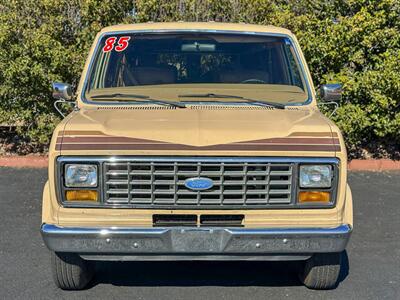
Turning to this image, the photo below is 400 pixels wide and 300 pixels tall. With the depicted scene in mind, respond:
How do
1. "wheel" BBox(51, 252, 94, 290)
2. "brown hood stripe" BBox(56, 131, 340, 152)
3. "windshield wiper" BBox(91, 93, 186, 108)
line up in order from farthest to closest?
"windshield wiper" BBox(91, 93, 186, 108), "wheel" BBox(51, 252, 94, 290), "brown hood stripe" BBox(56, 131, 340, 152)

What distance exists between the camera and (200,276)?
4.88m

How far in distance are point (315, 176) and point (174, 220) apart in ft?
3.14

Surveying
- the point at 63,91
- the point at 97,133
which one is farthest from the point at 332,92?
the point at 63,91

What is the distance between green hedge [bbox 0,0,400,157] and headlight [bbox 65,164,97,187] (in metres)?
5.19

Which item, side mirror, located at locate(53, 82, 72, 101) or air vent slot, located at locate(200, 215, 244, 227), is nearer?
air vent slot, located at locate(200, 215, 244, 227)

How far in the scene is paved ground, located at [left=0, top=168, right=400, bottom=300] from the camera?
4.54m

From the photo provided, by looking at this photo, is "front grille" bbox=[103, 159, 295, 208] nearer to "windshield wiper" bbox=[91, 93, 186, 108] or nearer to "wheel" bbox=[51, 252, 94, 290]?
"wheel" bbox=[51, 252, 94, 290]

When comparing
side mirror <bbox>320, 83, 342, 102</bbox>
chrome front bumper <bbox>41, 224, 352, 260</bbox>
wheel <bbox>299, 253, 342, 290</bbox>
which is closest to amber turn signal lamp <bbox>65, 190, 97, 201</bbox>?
chrome front bumper <bbox>41, 224, 352, 260</bbox>

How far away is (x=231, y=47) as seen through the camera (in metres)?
5.27

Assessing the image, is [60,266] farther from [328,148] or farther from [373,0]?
[373,0]

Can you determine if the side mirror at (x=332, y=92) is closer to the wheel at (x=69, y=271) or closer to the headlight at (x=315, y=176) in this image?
the headlight at (x=315, y=176)

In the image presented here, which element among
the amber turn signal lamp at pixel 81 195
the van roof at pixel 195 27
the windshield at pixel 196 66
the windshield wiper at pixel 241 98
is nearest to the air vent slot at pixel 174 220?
the amber turn signal lamp at pixel 81 195

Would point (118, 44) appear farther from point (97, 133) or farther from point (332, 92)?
point (332, 92)

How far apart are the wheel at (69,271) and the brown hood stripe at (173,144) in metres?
0.91
